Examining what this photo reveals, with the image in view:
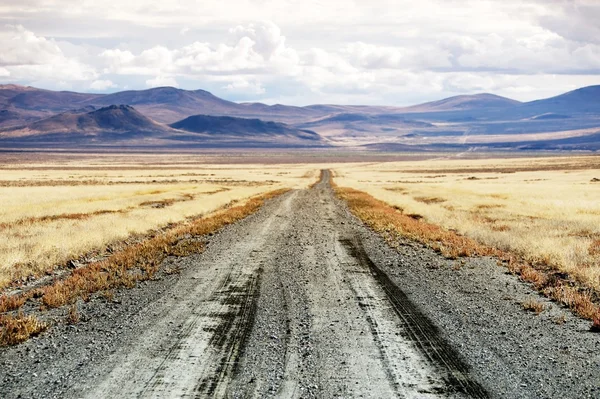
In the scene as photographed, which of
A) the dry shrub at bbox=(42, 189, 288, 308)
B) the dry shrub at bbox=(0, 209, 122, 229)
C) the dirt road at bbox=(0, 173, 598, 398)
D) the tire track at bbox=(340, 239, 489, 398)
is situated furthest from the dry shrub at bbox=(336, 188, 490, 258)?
the dry shrub at bbox=(0, 209, 122, 229)

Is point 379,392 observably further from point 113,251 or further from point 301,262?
point 113,251

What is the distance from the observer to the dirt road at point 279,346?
786cm

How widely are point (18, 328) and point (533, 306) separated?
10711 mm

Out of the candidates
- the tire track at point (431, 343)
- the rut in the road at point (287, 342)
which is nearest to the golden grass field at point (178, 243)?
the rut in the road at point (287, 342)

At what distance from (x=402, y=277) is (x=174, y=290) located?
20.7ft

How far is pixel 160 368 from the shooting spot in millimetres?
8477

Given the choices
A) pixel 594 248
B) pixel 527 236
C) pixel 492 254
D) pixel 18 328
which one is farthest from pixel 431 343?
pixel 527 236

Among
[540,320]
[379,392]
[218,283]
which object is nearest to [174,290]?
[218,283]

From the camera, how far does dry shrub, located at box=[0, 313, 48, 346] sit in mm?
9695

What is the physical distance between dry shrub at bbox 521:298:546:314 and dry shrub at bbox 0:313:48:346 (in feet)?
33.4

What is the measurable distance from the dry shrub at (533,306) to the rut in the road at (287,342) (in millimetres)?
2550

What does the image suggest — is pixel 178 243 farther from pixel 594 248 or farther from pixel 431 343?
pixel 594 248

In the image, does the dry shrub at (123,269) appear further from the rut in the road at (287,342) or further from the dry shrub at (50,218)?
the dry shrub at (50,218)

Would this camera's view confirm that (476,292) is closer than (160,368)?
No
